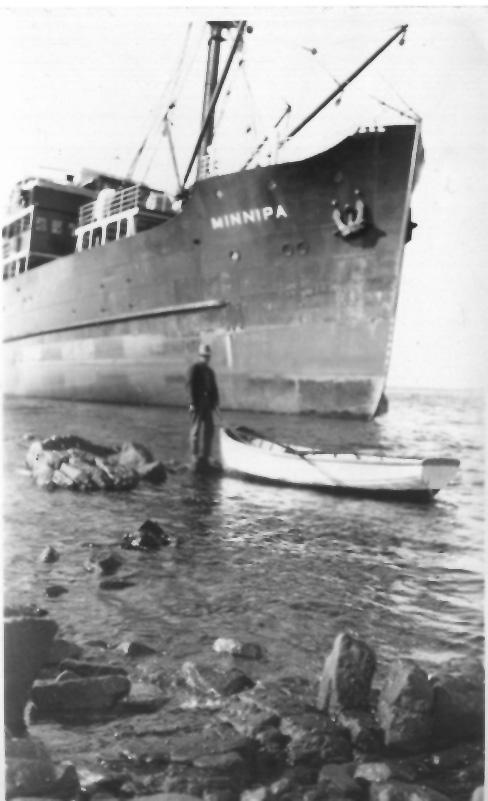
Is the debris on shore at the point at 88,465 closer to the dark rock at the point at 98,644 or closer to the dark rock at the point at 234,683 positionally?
the dark rock at the point at 98,644

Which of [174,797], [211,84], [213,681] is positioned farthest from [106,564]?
[211,84]

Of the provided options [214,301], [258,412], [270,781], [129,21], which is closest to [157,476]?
[258,412]

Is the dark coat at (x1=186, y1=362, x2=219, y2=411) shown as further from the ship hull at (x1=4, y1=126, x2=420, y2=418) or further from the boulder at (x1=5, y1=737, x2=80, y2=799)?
the boulder at (x1=5, y1=737, x2=80, y2=799)

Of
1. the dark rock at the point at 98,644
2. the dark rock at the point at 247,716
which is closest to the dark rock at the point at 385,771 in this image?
the dark rock at the point at 247,716

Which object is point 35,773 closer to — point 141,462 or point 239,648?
point 239,648

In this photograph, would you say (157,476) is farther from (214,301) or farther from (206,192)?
(206,192)

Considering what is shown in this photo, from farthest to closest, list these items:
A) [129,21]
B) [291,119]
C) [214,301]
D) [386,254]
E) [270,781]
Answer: [214,301] < [386,254] < [291,119] < [129,21] < [270,781]

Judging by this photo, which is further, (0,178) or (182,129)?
(182,129)
